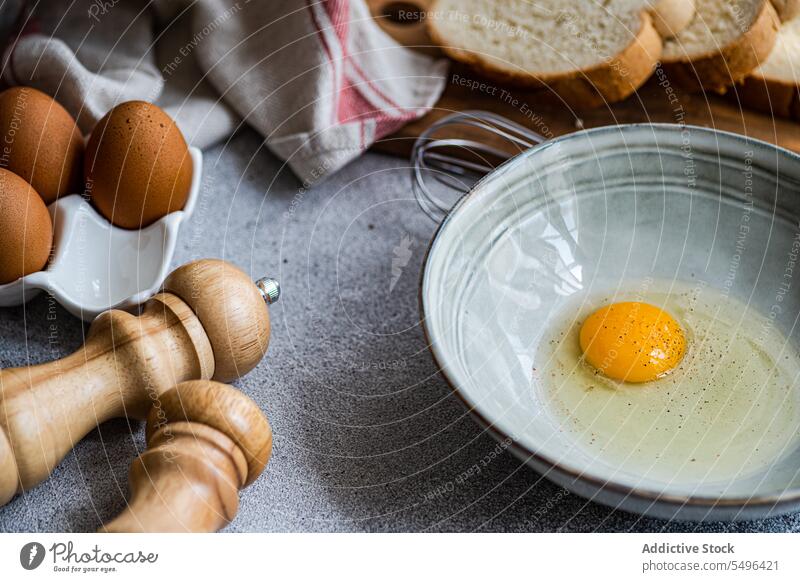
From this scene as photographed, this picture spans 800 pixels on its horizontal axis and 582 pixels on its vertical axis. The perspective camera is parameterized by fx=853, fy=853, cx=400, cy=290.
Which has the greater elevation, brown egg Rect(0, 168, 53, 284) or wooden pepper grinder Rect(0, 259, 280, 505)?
brown egg Rect(0, 168, 53, 284)

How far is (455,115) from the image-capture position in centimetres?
88

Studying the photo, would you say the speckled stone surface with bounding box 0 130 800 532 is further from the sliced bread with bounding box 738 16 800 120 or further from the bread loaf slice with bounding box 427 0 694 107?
the sliced bread with bounding box 738 16 800 120

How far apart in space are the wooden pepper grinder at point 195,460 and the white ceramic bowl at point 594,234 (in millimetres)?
157

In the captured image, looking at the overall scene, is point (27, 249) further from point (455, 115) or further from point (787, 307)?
point (787, 307)

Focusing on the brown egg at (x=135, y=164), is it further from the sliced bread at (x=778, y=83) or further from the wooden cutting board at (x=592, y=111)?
the sliced bread at (x=778, y=83)

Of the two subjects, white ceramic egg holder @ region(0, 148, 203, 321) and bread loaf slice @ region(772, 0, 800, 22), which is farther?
bread loaf slice @ region(772, 0, 800, 22)

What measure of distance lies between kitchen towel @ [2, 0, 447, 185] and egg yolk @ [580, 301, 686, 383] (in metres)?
0.32

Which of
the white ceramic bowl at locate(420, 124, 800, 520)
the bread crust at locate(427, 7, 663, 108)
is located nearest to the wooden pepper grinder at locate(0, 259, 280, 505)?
the white ceramic bowl at locate(420, 124, 800, 520)

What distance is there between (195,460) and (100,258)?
0.90 feet

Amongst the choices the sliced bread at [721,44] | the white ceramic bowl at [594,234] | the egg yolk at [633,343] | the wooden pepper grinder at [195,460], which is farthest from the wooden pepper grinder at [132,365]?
the sliced bread at [721,44]

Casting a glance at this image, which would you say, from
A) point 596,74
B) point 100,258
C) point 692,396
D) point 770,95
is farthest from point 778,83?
point 100,258

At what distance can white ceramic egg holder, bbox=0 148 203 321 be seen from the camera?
695 millimetres

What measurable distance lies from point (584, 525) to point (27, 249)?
466mm

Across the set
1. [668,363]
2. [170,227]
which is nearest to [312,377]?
[170,227]
